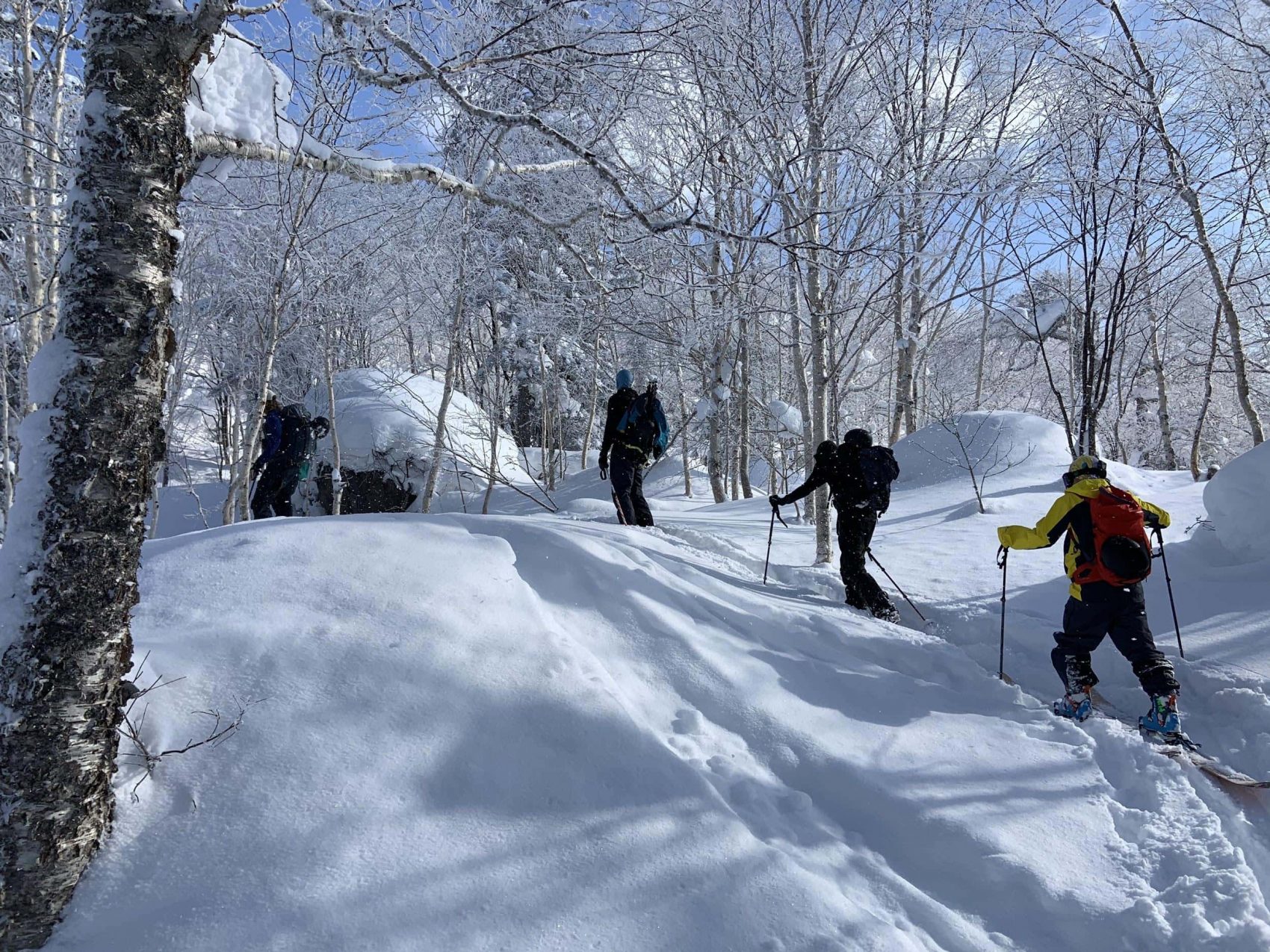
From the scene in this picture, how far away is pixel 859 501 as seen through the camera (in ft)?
18.3

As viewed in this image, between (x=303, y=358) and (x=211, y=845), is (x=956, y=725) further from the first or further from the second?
(x=303, y=358)

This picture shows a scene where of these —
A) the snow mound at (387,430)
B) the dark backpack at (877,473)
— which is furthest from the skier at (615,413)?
the snow mound at (387,430)

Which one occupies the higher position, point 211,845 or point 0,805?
point 0,805

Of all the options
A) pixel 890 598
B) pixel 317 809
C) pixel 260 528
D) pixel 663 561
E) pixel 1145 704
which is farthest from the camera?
pixel 890 598

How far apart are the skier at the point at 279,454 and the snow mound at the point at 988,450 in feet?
31.1

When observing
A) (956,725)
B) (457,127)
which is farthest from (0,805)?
(457,127)

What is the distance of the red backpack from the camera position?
3785 mm

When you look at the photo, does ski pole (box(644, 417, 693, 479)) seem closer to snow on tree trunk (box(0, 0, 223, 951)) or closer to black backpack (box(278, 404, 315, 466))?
black backpack (box(278, 404, 315, 466))

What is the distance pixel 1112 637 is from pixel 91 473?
464 cm

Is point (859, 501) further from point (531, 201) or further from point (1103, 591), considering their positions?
point (531, 201)

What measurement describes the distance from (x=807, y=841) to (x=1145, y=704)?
120 inches

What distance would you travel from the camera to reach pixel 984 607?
587 cm

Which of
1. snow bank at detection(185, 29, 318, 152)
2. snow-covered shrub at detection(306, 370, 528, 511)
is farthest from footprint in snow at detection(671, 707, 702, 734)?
snow-covered shrub at detection(306, 370, 528, 511)

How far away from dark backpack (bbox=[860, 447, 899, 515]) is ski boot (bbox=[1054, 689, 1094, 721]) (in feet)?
6.35
